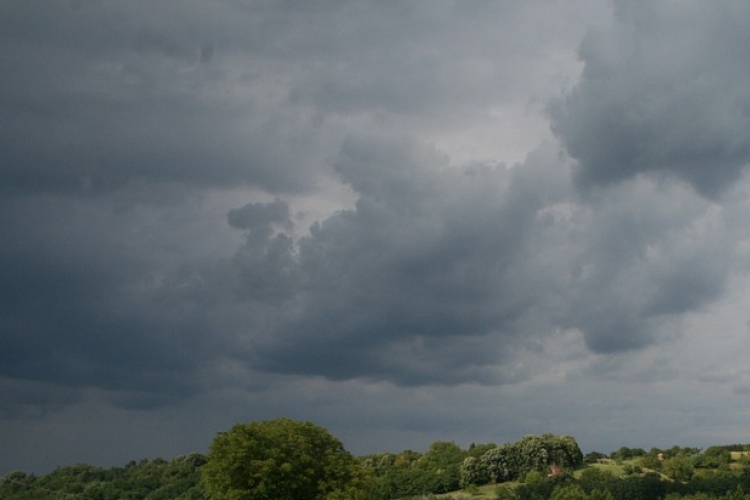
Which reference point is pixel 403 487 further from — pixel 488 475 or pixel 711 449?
pixel 711 449

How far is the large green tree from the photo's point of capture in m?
92.2

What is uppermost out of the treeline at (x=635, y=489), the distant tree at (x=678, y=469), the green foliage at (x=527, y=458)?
the green foliage at (x=527, y=458)

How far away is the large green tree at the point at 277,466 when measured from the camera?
3632 inches

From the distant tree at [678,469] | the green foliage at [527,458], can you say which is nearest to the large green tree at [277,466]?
the green foliage at [527,458]

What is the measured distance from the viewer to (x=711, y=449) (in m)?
166

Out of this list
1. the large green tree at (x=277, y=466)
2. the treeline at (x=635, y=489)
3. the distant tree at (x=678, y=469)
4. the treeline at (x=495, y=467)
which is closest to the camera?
the large green tree at (x=277, y=466)

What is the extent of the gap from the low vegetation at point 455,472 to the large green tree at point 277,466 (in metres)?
0.11

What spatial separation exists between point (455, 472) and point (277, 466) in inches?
3087

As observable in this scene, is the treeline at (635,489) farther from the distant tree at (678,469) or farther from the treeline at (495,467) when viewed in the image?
the treeline at (495,467)

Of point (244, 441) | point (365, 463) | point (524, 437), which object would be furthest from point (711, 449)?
point (244, 441)

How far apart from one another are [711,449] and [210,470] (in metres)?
113

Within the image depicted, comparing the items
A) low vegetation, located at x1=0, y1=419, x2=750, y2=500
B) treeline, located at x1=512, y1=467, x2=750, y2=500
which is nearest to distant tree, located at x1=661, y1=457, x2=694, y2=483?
low vegetation, located at x1=0, y1=419, x2=750, y2=500

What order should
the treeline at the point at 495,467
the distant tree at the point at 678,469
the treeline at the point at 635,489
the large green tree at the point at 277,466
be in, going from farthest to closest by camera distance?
the treeline at the point at 495,467 → the distant tree at the point at 678,469 → the treeline at the point at 635,489 → the large green tree at the point at 277,466

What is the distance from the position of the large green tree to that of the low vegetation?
0.11 meters
